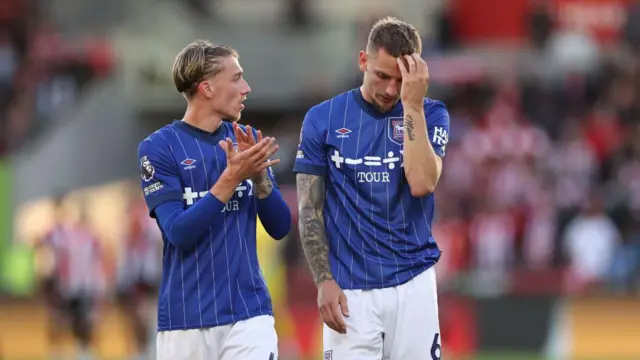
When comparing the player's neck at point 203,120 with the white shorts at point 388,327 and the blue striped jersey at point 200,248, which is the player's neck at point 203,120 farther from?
the white shorts at point 388,327

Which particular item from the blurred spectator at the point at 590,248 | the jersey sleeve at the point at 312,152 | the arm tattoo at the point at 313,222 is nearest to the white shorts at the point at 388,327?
the arm tattoo at the point at 313,222

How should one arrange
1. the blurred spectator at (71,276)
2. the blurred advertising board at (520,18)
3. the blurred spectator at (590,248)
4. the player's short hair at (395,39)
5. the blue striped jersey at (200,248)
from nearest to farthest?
the player's short hair at (395,39)
the blue striped jersey at (200,248)
the blurred spectator at (71,276)
the blurred spectator at (590,248)
the blurred advertising board at (520,18)

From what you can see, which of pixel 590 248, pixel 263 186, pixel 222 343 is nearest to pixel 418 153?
pixel 263 186

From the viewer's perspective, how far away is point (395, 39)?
20.5 feet

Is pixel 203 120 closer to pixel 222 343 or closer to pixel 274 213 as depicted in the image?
pixel 274 213

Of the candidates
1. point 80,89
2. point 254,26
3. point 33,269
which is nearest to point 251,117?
point 254,26

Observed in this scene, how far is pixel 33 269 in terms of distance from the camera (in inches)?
744

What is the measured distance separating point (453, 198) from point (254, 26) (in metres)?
7.92

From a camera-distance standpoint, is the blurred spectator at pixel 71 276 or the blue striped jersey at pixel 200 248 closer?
the blue striped jersey at pixel 200 248

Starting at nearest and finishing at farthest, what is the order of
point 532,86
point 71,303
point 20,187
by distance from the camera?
point 71,303
point 20,187
point 532,86

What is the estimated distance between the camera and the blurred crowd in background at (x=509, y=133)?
18.4 meters

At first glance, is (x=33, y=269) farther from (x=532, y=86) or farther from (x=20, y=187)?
(x=532, y=86)

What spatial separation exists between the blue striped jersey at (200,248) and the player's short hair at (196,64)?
241 mm

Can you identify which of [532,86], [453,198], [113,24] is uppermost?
[113,24]
